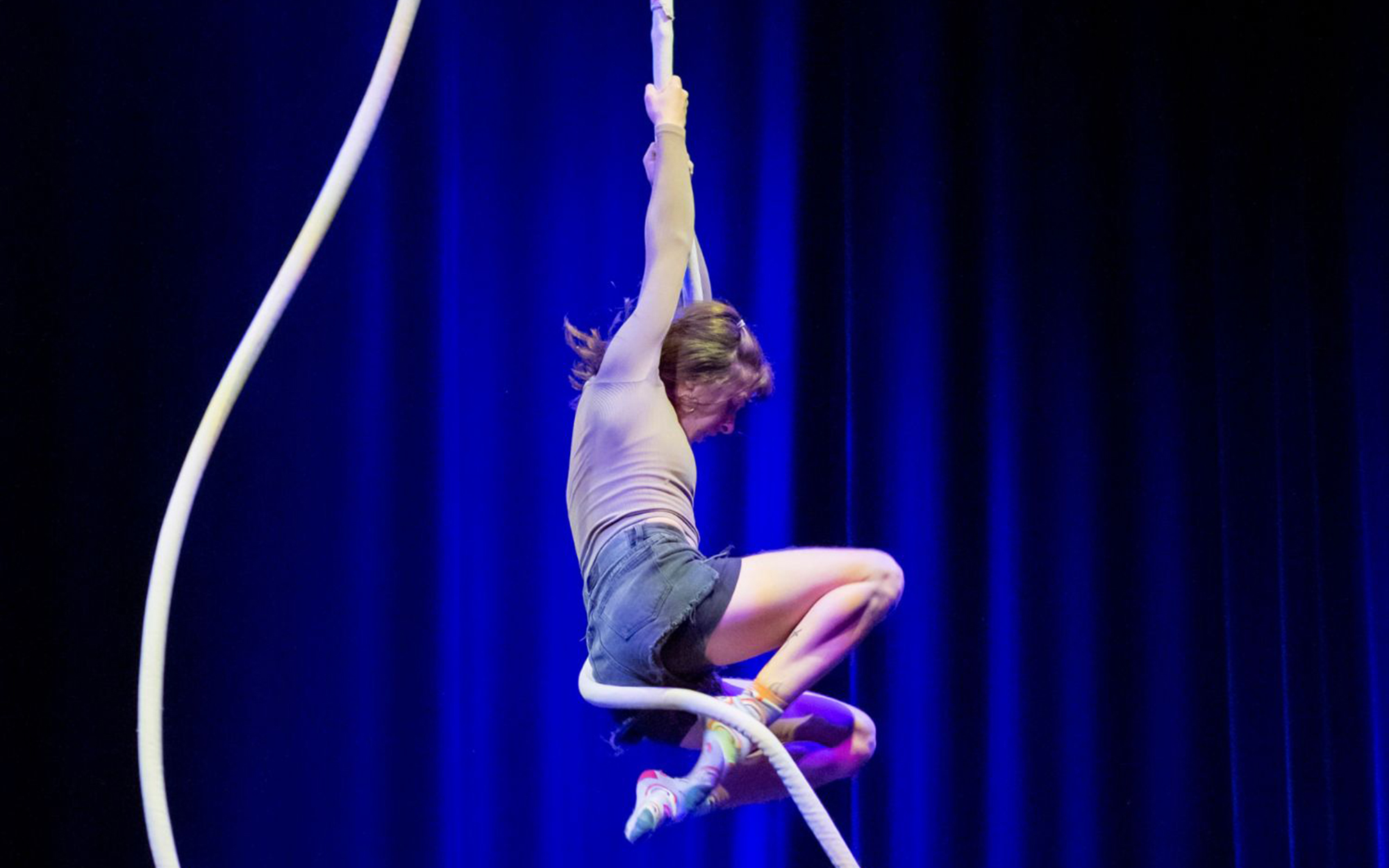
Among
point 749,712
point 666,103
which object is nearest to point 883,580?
point 749,712

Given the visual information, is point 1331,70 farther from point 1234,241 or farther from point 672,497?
point 672,497

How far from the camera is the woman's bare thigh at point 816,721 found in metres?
2.34

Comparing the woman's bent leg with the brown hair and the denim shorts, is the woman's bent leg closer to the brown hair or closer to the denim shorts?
the denim shorts

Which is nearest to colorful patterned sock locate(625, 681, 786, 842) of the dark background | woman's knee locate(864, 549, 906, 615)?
woman's knee locate(864, 549, 906, 615)

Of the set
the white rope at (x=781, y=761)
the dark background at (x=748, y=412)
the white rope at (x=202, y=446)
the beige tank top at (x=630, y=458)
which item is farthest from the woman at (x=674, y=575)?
the dark background at (x=748, y=412)

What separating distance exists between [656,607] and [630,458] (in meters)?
0.26

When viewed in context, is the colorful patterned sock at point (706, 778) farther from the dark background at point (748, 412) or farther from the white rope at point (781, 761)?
the dark background at point (748, 412)

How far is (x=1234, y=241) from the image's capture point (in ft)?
14.4

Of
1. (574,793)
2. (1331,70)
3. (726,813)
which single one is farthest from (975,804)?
(1331,70)

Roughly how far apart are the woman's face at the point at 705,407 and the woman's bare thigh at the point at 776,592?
314 mm

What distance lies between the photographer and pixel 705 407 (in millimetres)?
2359

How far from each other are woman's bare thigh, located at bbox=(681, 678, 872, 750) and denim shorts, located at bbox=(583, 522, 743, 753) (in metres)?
0.20

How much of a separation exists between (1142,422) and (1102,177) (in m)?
0.81

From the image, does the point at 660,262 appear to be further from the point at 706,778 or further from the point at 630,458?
the point at 706,778
